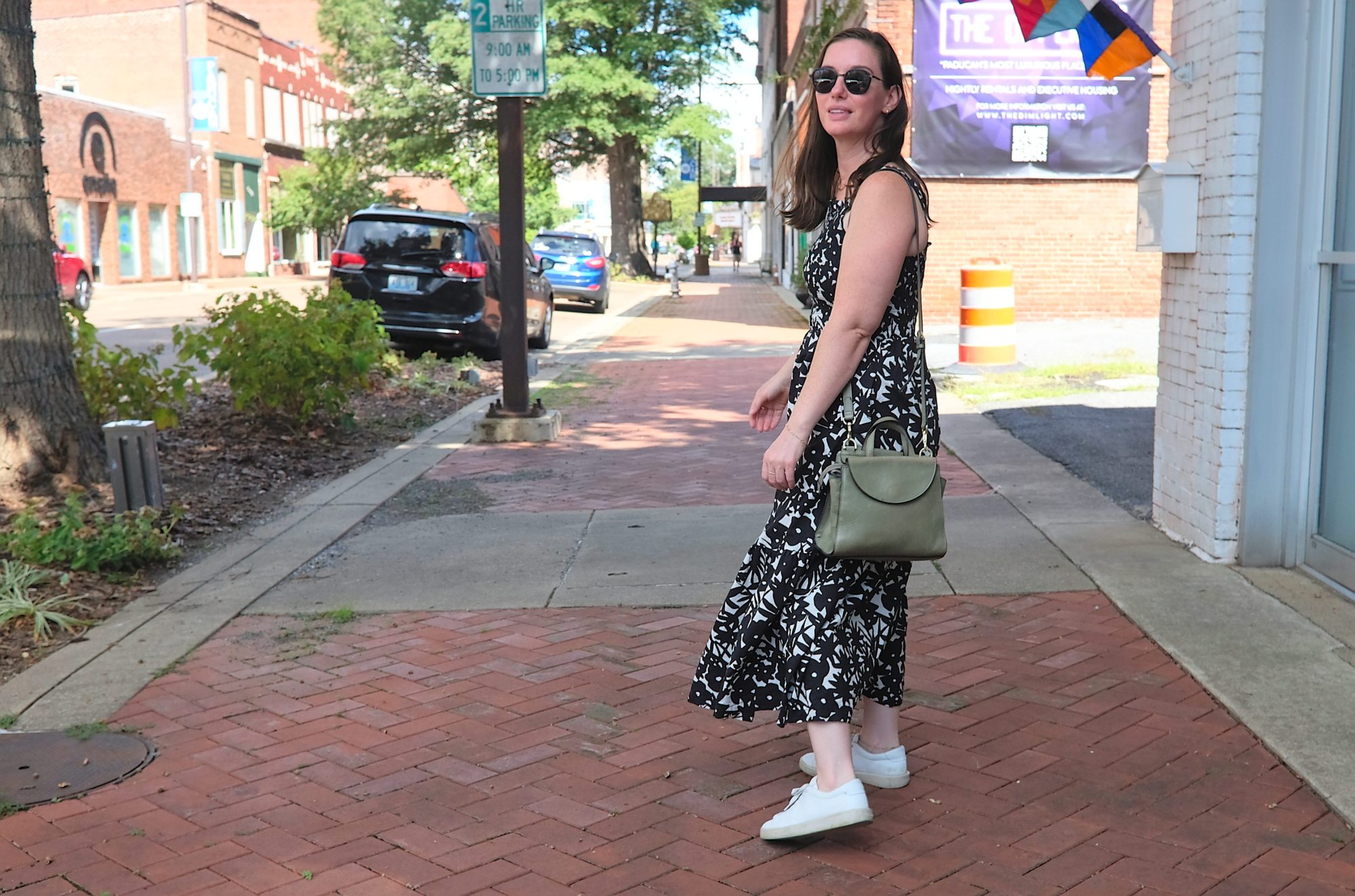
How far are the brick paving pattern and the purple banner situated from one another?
618 inches

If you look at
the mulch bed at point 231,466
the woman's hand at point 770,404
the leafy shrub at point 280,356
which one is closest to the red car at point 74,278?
the mulch bed at point 231,466

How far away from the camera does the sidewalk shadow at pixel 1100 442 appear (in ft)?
23.4

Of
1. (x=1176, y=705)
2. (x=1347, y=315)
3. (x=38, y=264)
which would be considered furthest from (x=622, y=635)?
(x=38, y=264)

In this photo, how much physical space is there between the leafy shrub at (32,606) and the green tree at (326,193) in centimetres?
3890

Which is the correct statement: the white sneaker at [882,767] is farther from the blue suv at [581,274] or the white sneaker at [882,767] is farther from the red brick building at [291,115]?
the red brick building at [291,115]

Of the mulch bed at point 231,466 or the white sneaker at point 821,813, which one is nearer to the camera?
the white sneaker at point 821,813

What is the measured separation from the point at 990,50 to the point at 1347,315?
600 inches

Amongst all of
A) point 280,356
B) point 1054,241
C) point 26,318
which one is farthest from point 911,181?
point 1054,241

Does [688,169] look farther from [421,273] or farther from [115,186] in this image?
[421,273]

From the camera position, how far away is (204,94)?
48.8 meters

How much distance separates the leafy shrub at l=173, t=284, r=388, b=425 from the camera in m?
8.85

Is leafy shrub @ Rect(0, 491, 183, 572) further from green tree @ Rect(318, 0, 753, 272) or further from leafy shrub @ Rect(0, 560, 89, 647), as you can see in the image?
green tree @ Rect(318, 0, 753, 272)

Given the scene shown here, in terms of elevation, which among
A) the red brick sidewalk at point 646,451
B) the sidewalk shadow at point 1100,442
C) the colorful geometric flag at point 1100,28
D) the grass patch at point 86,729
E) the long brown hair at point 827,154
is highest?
the colorful geometric flag at point 1100,28

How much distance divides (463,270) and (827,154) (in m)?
12.1
